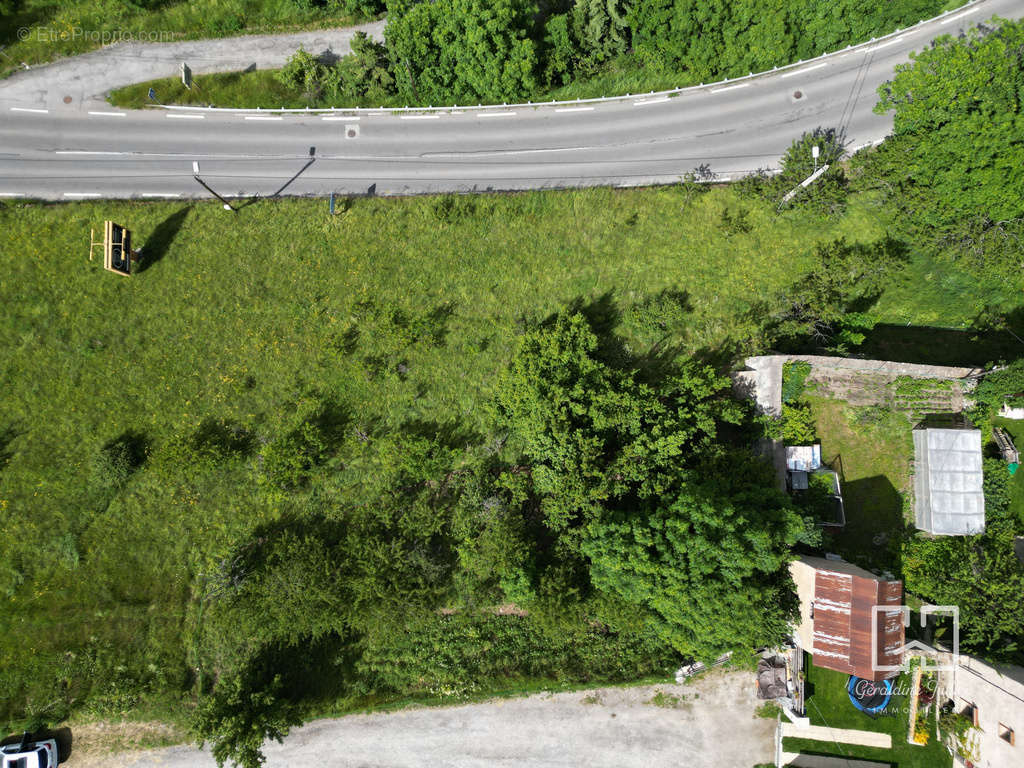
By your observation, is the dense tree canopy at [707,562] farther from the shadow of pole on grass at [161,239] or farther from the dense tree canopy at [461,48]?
the shadow of pole on grass at [161,239]

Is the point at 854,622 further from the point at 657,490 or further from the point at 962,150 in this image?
the point at 962,150

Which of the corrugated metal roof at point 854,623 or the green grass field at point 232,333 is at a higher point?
the green grass field at point 232,333

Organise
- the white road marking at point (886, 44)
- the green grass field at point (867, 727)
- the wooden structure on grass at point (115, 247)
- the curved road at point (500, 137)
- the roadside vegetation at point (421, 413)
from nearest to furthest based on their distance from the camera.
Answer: the roadside vegetation at point (421, 413) < the green grass field at point (867, 727) < the wooden structure on grass at point (115, 247) < the curved road at point (500, 137) < the white road marking at point (886, 44)

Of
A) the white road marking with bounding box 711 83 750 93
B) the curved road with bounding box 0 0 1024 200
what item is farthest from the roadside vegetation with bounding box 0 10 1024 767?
the white road marking with bounding box 711 83 750 93

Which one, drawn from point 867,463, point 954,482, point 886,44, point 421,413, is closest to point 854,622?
point 867,463

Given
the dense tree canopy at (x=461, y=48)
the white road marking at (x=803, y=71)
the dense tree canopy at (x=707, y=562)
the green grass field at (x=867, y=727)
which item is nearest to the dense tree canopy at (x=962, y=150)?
the white road marking at (x=803, y=71)

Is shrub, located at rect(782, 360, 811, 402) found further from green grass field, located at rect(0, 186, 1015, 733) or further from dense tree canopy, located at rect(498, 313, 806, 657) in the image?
dense tree canopy, located at rect(498, 313, 806, 657)
